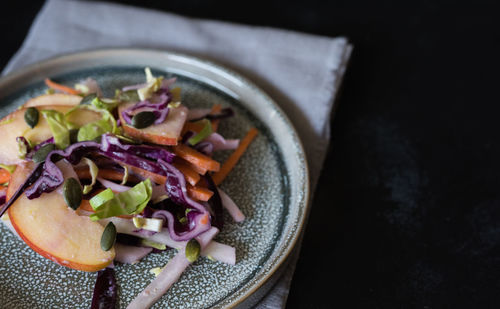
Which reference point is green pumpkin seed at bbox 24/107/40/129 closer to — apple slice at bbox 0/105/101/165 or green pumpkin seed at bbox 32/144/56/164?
apple slice at bbox 0/105/101/165

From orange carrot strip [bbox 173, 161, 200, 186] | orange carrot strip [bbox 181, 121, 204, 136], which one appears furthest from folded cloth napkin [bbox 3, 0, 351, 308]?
orange carrot strip [bbox 173, 161, 200, 186]

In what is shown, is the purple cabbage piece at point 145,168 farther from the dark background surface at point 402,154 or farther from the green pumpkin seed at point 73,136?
the dark background surface at point 402,154

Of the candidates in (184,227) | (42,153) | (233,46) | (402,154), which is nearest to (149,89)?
(42,153)

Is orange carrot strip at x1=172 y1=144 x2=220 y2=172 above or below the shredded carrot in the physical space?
below

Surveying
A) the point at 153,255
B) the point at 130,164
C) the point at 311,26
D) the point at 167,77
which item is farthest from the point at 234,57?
the point at 153,255

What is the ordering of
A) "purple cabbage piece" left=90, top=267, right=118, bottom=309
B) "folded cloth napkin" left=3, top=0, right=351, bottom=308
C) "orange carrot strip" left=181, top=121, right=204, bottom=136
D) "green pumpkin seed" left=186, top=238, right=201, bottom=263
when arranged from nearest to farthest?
"purple cabbage piece" left=90, top=267, right=118, bottom=309, "green pumpkin seed" left=186, top=238, right=201, bottom=263, "orange carrot strip" left=181, top=121, right=204, bottom=136, "folded cloth napkin" left=3, top=0, right=351, bottom=308

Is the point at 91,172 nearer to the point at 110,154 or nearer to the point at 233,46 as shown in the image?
the point at 110,154
